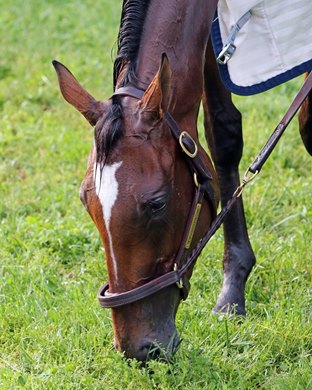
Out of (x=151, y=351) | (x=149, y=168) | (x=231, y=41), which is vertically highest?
(x=231, y=41)

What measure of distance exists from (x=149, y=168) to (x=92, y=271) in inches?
54.0

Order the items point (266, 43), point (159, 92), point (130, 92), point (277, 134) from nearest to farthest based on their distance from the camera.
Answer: point (159, 92) → point (130, 92) → point (277, 134) → point (266, 43)

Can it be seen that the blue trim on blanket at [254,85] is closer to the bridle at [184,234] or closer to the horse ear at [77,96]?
the bridle at [184,234]

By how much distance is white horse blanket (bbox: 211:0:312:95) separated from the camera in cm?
359

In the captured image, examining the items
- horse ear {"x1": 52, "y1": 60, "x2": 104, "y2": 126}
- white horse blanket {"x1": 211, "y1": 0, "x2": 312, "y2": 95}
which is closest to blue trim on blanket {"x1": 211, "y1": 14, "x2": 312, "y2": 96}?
white horse blanket {"x1": 211, "y1": 0, "x2": 312, "y2": 95}

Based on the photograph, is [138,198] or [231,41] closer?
[138,198]

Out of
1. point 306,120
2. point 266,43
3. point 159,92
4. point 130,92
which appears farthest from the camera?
point 306,120

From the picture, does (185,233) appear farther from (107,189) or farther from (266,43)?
(266,43)

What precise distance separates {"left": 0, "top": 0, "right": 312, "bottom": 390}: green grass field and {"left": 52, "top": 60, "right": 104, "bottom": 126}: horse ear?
1.04 ft

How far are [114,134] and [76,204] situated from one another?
81.7 inches

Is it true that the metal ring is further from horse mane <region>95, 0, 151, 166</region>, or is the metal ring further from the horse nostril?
the horse nostril

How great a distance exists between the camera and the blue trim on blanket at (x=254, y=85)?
3637mm

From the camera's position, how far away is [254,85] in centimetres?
366

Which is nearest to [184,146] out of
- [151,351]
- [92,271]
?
[151,351]
